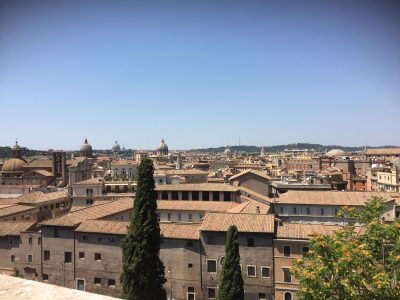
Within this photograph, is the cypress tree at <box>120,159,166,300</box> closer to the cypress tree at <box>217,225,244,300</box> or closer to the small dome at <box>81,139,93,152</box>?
the cypress tree at <box>217,225,244,300</box>

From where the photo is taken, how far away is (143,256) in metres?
24.0

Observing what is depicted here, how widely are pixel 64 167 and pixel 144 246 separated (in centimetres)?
6127

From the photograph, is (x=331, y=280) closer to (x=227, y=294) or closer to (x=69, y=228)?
(x=227, y=294)

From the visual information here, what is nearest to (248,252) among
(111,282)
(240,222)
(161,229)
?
(240,222)

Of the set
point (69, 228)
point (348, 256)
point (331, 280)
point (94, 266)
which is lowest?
point (94, 266)

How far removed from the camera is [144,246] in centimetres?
2414

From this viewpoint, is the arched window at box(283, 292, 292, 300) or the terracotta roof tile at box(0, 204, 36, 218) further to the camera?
the terracotta roof tile at box(0, 204, 36, 218)

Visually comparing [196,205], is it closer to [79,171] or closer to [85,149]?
[79,171]

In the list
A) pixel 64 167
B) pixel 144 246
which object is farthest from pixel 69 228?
pixel 64 167

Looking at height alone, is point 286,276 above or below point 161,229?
below

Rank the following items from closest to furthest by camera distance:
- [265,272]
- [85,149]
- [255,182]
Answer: [265,272] < [255,182] < [85,149]

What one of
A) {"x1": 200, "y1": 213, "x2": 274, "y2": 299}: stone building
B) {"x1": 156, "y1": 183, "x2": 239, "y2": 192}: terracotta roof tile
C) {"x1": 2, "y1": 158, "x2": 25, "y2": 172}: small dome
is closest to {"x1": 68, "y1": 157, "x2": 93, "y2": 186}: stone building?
{"x1": 2, "y1": 158, "x2": 25, "y2": 172}: small dome

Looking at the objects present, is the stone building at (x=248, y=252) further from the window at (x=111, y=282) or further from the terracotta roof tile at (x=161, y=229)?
the window at (x=111, y=282)

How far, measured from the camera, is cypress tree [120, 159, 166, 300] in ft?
77.9
